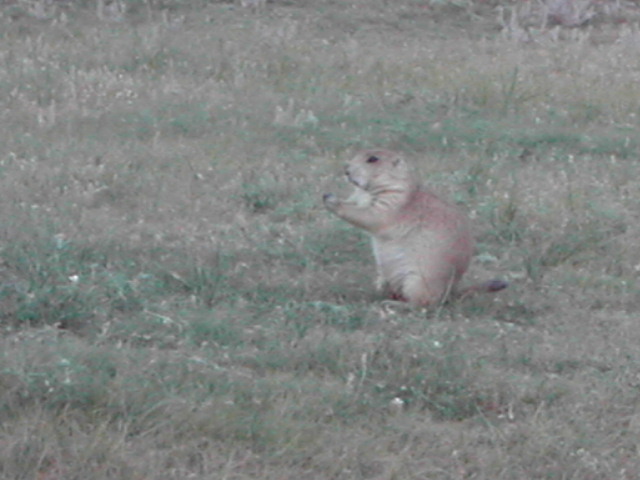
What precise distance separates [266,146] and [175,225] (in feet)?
7.07

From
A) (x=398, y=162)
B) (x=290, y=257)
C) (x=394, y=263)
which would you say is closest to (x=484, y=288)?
(x=394, y=263)

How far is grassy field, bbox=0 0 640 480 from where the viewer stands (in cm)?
514

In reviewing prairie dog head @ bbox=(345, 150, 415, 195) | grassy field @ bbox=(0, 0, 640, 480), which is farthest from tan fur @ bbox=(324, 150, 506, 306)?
grassy field @ bbox=(0, 0, 640, 480)

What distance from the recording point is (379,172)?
729cm

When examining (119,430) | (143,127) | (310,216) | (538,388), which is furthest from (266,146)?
(119,430)

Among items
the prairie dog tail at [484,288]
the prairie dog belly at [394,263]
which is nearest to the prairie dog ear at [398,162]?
the prairie dog belly at [394,263]

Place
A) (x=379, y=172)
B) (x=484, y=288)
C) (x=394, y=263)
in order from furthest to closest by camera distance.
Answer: (x=379, y=172) < (x=394, y=263) < (x=484, y=288)

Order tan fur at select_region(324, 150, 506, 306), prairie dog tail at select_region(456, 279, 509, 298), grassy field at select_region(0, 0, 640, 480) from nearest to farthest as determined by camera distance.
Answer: grassy field at select_region(0, 0, 640, 480), prairie dog tail at select_region(456, 279, 509, 298), tan fur at select_region(324, 150, 506, 306)

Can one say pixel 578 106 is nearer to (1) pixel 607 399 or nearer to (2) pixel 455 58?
(2) pixel 455 58

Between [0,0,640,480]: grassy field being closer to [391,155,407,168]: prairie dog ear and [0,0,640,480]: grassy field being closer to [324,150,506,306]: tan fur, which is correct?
[324,150,506,306]: tan fur

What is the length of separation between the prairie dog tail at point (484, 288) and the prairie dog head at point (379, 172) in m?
0.68

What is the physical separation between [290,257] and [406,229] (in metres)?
0.84

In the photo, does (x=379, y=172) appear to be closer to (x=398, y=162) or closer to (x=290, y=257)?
(x=398, y=162)

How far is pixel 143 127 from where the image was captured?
10.2m
